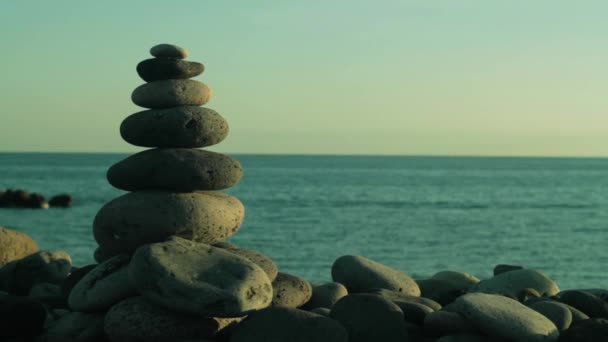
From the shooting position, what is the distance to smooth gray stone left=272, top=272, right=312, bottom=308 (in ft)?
29.5

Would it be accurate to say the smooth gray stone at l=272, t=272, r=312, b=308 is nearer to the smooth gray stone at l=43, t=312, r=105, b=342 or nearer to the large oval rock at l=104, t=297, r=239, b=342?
the large oval rock at l=104, t=297, r=239, b=342

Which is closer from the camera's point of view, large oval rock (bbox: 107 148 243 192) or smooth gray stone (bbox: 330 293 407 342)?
smooth gray stone (bbox: 330 293 407 342)

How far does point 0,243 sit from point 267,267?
6.27m

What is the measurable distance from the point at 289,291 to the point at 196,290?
1728 mm

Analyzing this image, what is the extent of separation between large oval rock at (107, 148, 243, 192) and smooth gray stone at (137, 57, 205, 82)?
0.76m

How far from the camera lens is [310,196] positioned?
205ft

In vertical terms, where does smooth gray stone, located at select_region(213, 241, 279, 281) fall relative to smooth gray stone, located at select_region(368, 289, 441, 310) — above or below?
above

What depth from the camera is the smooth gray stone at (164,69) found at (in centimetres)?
940

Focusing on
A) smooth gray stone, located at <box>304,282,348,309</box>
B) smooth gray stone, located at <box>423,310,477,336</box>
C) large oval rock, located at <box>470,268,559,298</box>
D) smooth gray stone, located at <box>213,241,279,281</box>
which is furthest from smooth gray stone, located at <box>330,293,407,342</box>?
large oval rock, located at <box>470,268,559,298</box>

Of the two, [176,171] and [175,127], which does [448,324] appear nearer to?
[176,171]

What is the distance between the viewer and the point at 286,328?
7777 mm

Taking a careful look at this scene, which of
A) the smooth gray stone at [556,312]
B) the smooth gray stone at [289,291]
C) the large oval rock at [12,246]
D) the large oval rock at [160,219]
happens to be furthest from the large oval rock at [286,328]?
the large oval rock at [12,246]

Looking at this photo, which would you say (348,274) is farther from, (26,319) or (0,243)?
(0,243)

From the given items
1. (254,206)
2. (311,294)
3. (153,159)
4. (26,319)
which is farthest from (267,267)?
(254,206)
